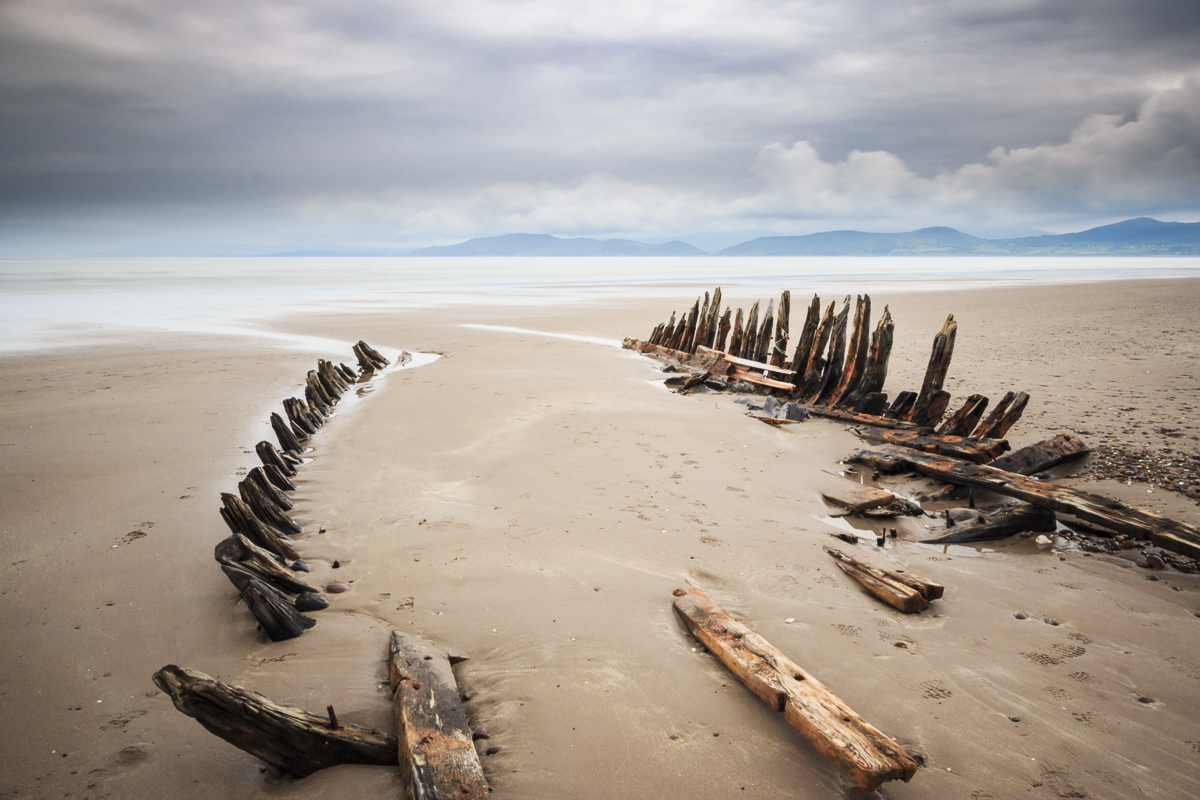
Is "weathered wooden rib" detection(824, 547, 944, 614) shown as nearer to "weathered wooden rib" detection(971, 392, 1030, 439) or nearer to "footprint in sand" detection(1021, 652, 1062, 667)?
"footprint in sand" detection(1021, 652, 1062, 667)

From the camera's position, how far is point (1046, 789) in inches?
105

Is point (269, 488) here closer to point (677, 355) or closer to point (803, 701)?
point (803, 701)

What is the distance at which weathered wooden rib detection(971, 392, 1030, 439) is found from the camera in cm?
699

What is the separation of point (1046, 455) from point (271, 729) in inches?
276

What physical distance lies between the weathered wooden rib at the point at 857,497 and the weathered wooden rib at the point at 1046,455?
1498mm

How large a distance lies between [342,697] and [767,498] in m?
4.16

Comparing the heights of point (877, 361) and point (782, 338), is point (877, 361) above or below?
below

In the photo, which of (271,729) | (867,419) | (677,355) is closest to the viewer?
(271,729)

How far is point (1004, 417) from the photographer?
23.2 feet

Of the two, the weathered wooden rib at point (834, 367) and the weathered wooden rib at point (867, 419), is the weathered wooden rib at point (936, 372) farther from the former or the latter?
the weathered wooden rib at point (834, 367)

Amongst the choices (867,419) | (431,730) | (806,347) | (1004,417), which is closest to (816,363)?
(806,347)

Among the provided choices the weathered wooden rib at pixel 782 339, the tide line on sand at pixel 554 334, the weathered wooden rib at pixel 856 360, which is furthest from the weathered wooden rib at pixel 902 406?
the tide line on sand at pixel 554 334

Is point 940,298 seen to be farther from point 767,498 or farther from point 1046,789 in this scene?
point 1046,789

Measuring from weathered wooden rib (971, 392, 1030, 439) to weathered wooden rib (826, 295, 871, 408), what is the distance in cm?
223
